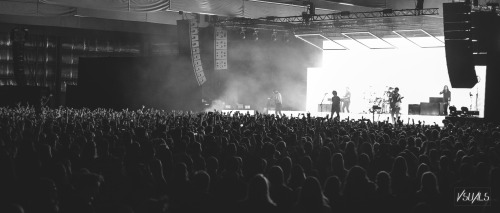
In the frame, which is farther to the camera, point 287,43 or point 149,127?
point 287,43

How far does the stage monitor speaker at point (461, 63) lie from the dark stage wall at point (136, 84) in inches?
519

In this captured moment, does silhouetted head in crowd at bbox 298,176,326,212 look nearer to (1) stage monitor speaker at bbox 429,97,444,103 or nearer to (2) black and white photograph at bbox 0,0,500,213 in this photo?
(2) black and white photograph at bbox 0,0,500,213

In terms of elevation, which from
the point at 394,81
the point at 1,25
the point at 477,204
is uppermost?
the point at 1,25

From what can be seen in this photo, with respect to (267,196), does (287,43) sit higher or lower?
higher

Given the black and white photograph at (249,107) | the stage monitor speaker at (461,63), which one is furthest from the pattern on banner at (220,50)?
the stage monitor speaker at (461,63)

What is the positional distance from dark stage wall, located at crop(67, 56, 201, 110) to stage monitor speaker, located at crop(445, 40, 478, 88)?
13.2 metres

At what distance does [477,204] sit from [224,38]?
1780cm

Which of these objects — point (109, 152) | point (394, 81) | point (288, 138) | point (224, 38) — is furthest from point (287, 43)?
point (109, 152)

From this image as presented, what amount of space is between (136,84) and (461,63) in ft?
54.8

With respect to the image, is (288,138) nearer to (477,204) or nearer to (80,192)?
(477,204)

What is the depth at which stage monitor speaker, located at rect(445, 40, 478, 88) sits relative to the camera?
16.9 m

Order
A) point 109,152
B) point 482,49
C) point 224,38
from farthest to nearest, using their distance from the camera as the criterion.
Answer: point 224,38 → point 482,49 → point 109,152

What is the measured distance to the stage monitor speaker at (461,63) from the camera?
16938 millimetres

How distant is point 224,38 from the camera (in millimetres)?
24594
